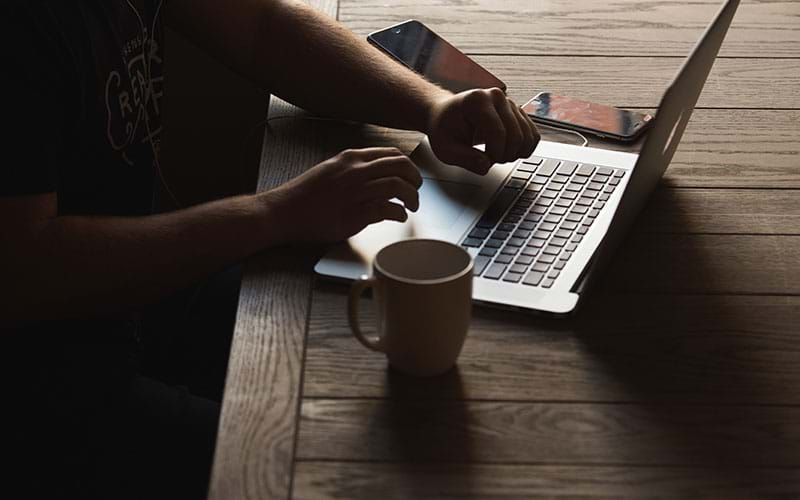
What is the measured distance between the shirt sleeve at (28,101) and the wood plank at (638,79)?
594 mm

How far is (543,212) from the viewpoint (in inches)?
43.7

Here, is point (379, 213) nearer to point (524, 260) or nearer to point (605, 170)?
point (524, 260)

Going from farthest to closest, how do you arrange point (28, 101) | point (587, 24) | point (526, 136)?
point (587, 24), point (526, 136), point (28, 101)

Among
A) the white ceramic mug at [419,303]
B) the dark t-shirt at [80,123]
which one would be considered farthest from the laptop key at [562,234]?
the dark t-shirt at [80,123]

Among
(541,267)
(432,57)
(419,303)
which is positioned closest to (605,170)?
(541,267)

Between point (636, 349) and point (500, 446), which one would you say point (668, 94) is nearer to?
point (636, 349)

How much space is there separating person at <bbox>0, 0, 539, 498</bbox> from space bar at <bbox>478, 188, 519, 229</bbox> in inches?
1.8

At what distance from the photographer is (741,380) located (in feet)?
2.87

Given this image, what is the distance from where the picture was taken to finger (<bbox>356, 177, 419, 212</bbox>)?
3.45ft

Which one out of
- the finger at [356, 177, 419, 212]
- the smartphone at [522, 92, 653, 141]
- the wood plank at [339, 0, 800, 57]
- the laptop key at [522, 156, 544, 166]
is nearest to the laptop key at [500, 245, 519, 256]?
the finger at [356, 177, 419, 212]

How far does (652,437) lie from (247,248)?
0.43 meters

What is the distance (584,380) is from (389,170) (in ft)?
1.04

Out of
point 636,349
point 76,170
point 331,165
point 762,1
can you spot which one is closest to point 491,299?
point 636,349

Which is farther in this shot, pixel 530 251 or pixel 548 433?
pixel 530 251
